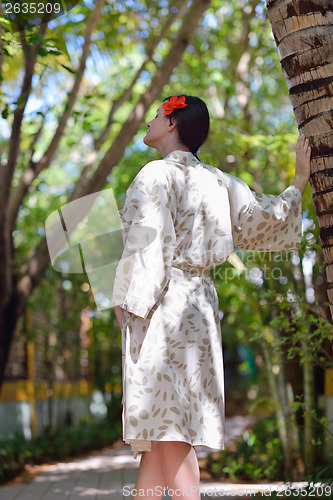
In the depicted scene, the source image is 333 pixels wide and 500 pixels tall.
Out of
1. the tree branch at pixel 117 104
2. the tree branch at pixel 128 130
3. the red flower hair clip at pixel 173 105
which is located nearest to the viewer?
the red flower hair clip at pixel 173 105

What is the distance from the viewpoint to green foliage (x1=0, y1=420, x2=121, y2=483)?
249 inches

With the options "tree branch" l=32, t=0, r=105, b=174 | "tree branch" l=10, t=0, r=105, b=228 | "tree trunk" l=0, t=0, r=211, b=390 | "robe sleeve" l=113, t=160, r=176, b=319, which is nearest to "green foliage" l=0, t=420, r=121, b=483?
"tree trunk" l=0, t=0, r=211, b=390

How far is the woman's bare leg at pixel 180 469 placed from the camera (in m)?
2.25

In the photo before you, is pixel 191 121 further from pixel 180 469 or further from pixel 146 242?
pixel 180 469

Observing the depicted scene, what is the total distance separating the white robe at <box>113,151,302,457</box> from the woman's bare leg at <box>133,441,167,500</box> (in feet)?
0.19

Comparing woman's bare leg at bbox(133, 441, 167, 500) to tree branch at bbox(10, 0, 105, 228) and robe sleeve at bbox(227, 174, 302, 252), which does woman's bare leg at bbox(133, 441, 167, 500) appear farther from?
tree branch at bbox(10, 0, 105, 228)

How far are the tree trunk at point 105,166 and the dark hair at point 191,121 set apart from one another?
297 centimetres

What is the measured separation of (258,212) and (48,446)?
5.75 meters

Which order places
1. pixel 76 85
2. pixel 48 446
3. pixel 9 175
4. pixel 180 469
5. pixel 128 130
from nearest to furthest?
pixel 180 469 < pixel 9 175 < pixel 76 85 < pixel 128 130 < pixel 48 446

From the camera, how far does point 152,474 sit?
2.34 m

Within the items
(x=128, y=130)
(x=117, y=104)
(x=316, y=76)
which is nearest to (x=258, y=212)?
(x=316, y=76)

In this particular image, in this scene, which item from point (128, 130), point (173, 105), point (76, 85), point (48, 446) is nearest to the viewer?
point (173, 105)

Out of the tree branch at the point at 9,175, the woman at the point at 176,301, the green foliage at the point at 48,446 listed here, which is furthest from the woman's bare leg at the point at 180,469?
the green foliage at the point at 48,446

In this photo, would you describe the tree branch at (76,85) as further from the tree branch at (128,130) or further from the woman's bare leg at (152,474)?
the woman's bare leg at (152,474)
